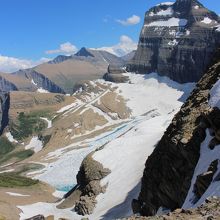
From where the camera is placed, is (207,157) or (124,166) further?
(124,166)

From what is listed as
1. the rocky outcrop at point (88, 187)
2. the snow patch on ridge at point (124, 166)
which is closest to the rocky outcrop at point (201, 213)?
the snow patch on ridge at point (124, 166)

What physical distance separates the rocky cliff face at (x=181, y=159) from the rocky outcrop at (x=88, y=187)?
24.9m

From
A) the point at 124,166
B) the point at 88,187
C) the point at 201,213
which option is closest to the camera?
the point at 201,213

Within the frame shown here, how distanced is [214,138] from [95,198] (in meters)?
53.2

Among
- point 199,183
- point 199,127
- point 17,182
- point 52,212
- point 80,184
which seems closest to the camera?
point 199,183

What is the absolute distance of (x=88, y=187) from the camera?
97.1 m

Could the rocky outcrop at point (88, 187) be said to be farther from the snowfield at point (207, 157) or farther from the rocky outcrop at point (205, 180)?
the rocky outcrop at point (205, 180)

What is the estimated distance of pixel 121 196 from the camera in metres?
89.0

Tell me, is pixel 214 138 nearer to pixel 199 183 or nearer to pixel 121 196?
pixel 199 183

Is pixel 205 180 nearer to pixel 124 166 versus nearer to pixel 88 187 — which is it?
pixel 88 187

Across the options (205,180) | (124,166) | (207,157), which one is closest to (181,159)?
(207,157)

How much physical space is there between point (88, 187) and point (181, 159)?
48339 millimetres

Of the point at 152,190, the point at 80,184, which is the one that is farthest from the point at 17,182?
the point at 152,190

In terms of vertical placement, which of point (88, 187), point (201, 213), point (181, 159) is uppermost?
point (201, 213)
